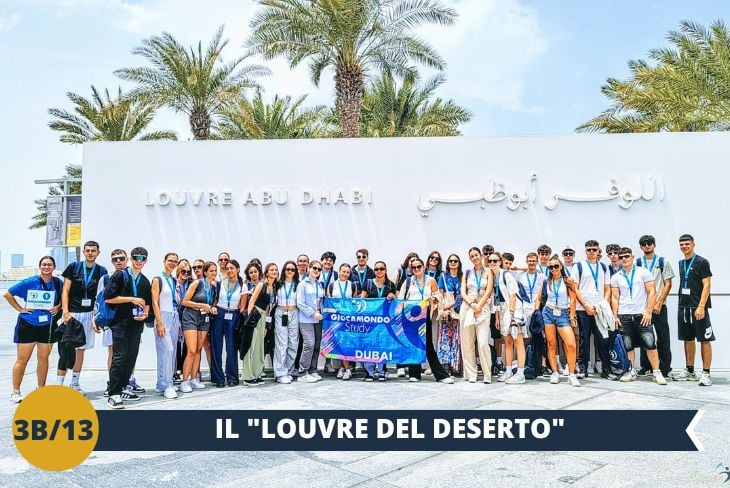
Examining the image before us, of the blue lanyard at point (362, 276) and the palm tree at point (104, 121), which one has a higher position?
the palm tree at point (104, 121)

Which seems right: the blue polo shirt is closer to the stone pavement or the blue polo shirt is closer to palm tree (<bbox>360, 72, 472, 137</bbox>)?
the stone pavement

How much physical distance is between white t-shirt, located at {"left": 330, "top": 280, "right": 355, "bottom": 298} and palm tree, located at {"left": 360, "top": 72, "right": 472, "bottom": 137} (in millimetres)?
13581

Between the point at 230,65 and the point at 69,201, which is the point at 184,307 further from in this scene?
the point at 230,65

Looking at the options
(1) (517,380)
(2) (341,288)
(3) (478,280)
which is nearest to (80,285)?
(2) (341,288)

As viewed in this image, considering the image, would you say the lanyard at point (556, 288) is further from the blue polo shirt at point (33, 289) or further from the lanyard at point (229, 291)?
the blue polo shirt at point (33, 289)

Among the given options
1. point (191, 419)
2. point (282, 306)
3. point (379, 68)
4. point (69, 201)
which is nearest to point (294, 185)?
point (282, 306)

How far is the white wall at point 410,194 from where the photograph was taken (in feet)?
27.9

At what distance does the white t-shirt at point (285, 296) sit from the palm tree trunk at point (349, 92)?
9916 millimetres

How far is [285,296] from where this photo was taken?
720cm

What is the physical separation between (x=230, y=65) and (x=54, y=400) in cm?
1571

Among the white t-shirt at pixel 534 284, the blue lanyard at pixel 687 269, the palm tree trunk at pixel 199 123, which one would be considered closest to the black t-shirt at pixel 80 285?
the white t-shirt at pixel 534 284

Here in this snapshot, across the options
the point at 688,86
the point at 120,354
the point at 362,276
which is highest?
the point at 688,86

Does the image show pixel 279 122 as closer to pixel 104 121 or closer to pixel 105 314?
pixel 104 121

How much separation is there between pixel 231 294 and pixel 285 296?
72cm
